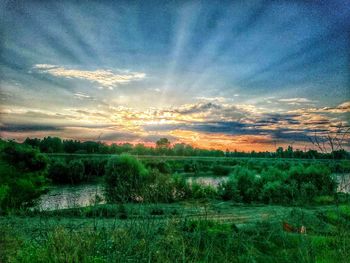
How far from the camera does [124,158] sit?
21.8m

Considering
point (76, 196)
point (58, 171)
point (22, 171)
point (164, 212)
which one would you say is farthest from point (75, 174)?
point (22, 171)

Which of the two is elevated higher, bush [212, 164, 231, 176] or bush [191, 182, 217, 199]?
bush [212, 164, 231, 176]

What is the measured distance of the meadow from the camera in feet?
13.5

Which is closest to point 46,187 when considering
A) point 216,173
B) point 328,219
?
point 328,219

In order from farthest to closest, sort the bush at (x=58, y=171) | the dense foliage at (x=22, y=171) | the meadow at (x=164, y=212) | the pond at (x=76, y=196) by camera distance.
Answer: the bush at (x=58, y=171), the dense foliage at (x=22, y=171), the pond at (x=76, y=196), the meadow at (x=164, y=212)

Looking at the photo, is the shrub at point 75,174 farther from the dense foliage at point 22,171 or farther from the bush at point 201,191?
the bush at point 201,191

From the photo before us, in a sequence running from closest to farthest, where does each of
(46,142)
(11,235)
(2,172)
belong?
(11,235)
(46,142)
(2,172)

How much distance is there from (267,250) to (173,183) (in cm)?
1695

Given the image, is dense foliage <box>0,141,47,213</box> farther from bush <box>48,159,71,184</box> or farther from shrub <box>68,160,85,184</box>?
shrub <box>68,160,85,184</box>

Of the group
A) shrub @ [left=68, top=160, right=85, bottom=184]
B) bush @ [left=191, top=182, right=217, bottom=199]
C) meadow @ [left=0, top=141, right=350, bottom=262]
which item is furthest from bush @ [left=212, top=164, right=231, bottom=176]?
shrub @ [left=68, top=160, right=85, bottom=184]

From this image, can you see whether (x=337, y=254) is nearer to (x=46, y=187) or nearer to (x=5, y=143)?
(x=46, y=187)

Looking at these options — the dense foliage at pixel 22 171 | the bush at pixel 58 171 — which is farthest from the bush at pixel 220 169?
the dense foliage at pixel 22 171

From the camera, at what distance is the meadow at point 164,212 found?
162 inches

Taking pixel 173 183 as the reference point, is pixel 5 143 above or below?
above
